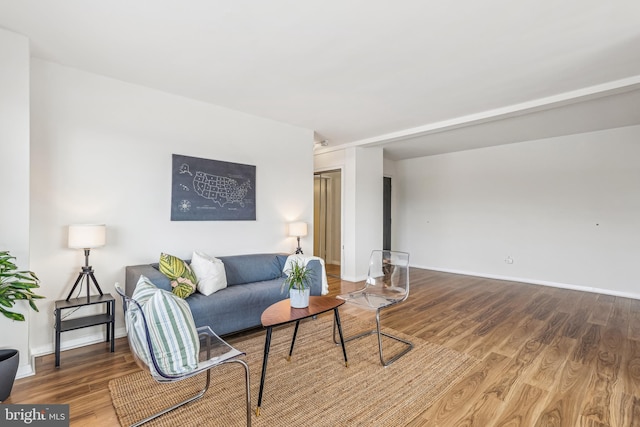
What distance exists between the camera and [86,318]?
2.55 m

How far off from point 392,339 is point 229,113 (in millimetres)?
3183

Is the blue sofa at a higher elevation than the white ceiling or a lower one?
lower

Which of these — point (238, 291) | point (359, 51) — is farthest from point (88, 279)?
point (359, 51)

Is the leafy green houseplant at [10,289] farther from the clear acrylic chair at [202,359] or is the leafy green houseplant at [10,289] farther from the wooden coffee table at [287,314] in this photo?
the wooden coffee table at [287,314]

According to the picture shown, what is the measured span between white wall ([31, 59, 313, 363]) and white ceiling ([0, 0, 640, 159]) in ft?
0.71

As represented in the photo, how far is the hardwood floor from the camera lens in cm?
185

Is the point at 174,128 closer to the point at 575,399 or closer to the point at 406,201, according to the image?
the point at 575,399

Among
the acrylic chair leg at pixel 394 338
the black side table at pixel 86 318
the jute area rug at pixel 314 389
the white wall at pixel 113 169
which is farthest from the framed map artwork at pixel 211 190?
the acrylic chair leg at pixel 394 338

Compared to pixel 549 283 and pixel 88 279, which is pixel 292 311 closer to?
pixel 88 279

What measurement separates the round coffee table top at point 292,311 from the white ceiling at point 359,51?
2025 mm

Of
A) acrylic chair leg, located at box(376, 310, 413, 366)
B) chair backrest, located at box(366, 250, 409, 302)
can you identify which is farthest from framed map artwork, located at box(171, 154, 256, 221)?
acrylic chair leg, located at box(376, 310, 413, 366)

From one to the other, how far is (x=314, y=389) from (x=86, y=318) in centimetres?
203

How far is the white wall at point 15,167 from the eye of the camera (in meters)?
2.13

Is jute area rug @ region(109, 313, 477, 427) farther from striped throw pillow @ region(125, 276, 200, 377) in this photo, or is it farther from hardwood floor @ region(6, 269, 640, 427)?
striped throw pillow @ region(125, 276, 200, 377)
